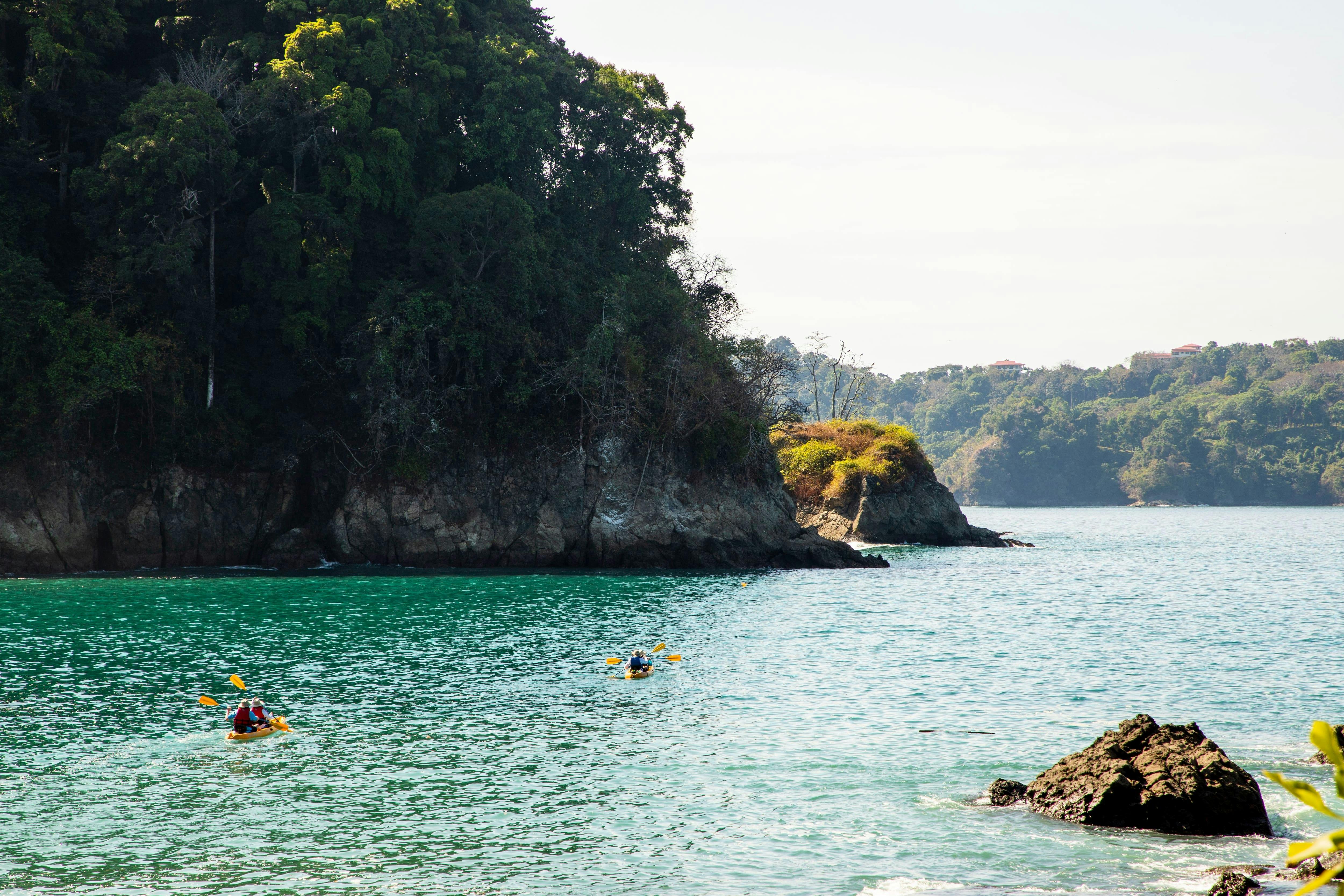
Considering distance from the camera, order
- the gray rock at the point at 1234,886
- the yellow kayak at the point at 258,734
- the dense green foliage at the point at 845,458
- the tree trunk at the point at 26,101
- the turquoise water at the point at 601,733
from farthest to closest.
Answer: the dense green foliage at the point at 845,458, the tree trunk at the point at 26,101, the yellow kayak at the point at 258,734, the turquoise water at the point at 601,733, the gray rock at the point at 1234,886

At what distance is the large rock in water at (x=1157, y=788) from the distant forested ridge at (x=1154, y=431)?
363 ft

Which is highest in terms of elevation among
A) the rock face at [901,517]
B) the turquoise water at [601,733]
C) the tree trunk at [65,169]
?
the tree trunk at [65,169]

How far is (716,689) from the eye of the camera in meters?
21.7

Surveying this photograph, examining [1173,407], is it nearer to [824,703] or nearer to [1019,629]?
[1019,629]

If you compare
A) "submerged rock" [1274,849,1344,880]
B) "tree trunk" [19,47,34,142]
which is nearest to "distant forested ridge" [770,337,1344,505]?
"tree trunk" [19,47,34,142]

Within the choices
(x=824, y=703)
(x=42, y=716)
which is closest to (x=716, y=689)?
(x=824, y=703)

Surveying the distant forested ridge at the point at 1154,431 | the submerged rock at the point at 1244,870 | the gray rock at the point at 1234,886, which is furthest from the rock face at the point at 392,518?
the distant forested ridge at the point at 1154,431

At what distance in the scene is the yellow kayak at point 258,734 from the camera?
16859 mm

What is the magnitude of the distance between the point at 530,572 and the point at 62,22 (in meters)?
28.6

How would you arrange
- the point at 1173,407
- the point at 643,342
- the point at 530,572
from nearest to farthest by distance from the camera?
the point at 530,572
the point at 643,342
the point at 1173,407

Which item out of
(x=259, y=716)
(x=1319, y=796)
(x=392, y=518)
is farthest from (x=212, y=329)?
(x=1319, y=796)

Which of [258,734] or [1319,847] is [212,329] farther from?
[1319,847]

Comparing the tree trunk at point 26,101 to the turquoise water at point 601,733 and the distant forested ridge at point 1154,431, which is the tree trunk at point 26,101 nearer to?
the turquoise water at point 601,733

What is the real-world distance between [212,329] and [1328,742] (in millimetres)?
45060
